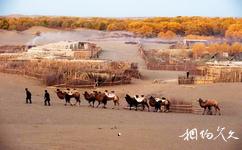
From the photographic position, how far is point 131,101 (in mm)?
4168

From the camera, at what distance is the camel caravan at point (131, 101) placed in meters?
3.89

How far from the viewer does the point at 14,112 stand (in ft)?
10.8

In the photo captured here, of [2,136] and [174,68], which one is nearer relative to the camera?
[2,136]

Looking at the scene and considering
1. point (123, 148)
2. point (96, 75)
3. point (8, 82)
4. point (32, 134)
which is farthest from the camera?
point (96, 75)

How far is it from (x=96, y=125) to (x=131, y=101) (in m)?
1.26

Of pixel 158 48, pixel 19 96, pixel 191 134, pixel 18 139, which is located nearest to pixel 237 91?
pixel 19 96

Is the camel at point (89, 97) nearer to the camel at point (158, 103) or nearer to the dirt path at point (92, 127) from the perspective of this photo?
the dirt path at point (92, 127)

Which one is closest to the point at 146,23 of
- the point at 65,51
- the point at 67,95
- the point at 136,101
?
the point at 136,101

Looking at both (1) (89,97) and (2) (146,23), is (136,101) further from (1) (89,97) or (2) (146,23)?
(2) (146,23)

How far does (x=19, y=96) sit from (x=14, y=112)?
2.47 ft

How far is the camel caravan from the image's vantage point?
12.8 feet

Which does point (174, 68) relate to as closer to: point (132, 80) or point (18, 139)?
point (132, 80)

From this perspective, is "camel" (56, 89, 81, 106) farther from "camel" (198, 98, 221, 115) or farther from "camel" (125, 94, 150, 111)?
"camel" (198, 98, 221, 115)


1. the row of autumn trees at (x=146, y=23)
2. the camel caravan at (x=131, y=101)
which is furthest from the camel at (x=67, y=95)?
the row of autumn trees at (x=146, y=23)
